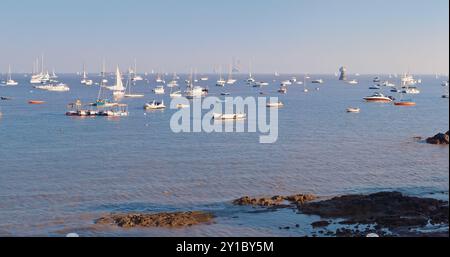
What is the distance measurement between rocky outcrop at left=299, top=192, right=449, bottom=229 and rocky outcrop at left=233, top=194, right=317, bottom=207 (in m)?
1.26

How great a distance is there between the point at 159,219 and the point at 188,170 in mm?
13642

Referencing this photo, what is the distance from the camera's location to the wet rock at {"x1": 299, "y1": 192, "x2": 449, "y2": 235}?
25.3 meters

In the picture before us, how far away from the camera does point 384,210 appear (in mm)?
27125

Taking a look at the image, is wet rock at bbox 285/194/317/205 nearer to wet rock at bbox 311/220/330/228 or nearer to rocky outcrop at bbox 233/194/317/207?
rocky outcrop at bbox 233/194/317/207

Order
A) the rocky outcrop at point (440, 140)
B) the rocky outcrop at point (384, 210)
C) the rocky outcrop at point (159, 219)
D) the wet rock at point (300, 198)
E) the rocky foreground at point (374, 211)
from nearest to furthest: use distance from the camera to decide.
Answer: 1. the rocky foreground at point (374, 211)
2. the rocky outcrop at point (384, 210)
3. the rocky outcrop at point (159, 219)
4. the wet rock at point (300, 198)
5. the rocky outcrop at point (440, 140)

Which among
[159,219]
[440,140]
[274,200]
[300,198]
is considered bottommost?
[159,219]

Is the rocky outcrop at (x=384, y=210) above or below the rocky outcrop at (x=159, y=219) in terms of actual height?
above

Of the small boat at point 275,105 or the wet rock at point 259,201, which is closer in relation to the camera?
the wet rock at point 259,201

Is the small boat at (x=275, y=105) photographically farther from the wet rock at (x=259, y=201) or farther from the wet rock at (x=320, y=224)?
the wet rock at (x=320, y=224)

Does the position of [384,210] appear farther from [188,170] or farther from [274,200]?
[188,170]

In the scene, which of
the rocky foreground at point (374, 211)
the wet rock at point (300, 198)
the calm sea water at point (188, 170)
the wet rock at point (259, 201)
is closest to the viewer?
the rocky foreground at point (374, 211)

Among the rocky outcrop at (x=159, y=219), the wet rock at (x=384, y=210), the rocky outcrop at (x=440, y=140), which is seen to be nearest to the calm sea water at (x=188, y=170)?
the rocky outcrop at (x=159, y=219)

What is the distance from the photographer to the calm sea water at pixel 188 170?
1069 inches

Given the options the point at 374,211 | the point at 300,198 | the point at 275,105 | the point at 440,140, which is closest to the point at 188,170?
the point at 300,198
